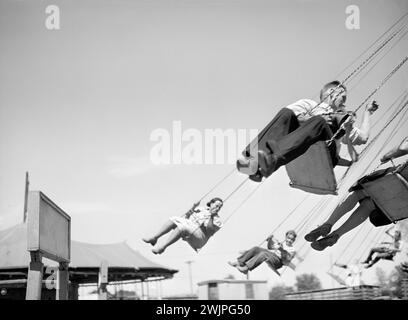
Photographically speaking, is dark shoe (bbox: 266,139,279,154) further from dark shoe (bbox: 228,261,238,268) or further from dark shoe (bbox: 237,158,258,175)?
dark shoe (bbox: 228,261,238,268)

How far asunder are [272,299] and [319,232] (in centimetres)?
82

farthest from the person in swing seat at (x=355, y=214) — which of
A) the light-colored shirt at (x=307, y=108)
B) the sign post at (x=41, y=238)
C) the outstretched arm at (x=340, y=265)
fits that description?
the sign post at (x=41, y=238)

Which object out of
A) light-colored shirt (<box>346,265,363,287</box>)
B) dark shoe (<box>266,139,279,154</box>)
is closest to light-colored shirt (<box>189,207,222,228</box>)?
dark shoe (<box>266,139,279,154</box>)

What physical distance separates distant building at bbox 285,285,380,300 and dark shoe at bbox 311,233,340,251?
0.38 meters

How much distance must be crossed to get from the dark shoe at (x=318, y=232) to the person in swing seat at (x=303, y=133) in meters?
0.59

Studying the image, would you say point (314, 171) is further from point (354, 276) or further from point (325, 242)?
point (354, 276)

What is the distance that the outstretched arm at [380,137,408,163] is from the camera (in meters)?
5.16

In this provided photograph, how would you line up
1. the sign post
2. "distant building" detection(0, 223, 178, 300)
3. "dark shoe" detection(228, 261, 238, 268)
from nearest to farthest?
the sign post < "dark shoe" detection(228, 261, 238, 268) < "distant building" detection(0, 223, 178, 300)

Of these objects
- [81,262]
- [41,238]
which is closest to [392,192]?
[41,238]

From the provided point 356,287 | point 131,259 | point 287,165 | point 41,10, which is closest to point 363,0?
point 287,165

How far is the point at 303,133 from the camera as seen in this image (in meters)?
4.56

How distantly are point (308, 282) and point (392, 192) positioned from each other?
1.05m

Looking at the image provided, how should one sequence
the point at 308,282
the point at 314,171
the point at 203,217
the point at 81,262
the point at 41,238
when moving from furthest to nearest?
the point at 81,262 → the point at 203,217 → the point at 308,282 → the point at 314,171 → the point at 41,238
